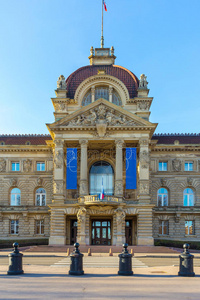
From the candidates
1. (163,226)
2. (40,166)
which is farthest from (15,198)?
(163,226)

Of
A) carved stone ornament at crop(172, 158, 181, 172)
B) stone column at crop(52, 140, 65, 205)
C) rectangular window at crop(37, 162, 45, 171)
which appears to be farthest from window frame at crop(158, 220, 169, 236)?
rectangular window at crop(37, 162, 45, 171)

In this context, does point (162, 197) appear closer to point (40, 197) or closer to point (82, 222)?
point (82, 222)

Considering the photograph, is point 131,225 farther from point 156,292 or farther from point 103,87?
point 156,292

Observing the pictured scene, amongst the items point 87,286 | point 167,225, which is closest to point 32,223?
point 167,225

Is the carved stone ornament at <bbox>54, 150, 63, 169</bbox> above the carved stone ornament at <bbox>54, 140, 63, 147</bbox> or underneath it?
underneath

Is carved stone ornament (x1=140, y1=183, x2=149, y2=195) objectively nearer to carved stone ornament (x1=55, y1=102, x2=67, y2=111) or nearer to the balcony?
the balcony

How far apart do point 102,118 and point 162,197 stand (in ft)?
49.8

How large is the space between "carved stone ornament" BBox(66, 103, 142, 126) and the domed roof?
5.52 meters

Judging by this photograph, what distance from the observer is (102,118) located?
4925 cm

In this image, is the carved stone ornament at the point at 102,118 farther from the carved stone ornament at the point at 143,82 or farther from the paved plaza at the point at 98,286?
the paved plaza at the point at 98,286

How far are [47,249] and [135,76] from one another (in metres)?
27.6

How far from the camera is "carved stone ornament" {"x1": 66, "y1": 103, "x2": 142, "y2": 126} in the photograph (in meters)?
49.2

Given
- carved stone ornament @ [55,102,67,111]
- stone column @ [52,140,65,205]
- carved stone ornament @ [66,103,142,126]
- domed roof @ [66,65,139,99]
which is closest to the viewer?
stone column @ [52,140,65,205]

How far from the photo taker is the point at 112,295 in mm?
13828
